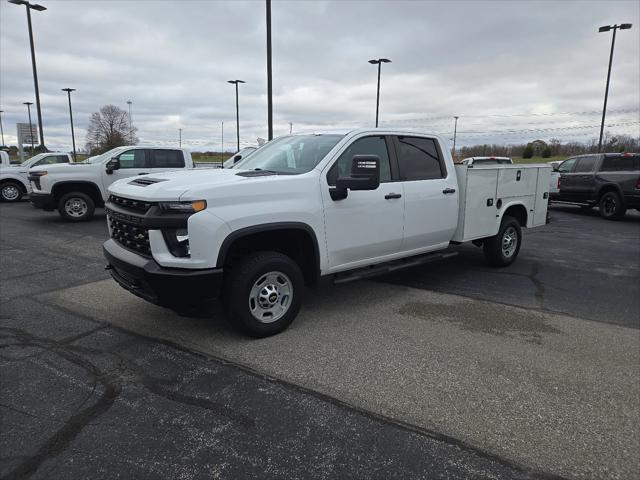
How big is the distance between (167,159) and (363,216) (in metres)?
9.09

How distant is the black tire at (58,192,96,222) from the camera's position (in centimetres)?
1141

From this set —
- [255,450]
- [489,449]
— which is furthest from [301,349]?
[489,449]

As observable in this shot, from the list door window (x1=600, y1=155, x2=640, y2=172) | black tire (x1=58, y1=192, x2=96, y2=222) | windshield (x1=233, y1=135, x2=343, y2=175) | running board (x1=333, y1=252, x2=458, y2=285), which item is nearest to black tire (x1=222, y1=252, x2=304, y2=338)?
running board (x1=333, y1=252, x2=458, y2=285)

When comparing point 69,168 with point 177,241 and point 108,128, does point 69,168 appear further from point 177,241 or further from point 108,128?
point 108,128

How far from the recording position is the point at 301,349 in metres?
4.00

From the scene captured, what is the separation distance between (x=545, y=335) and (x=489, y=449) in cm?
221

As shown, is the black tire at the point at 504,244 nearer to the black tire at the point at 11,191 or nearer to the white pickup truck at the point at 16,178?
the white pickup truck at the point at 16,178

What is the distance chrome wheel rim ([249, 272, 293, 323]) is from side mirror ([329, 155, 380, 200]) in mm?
1050

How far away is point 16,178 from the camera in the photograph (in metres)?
16.4

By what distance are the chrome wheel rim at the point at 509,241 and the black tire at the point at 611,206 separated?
8.28m

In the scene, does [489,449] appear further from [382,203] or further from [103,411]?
[382,203]

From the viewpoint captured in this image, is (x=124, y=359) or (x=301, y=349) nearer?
(x=124, y=359)

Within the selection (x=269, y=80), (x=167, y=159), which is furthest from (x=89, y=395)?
(x=269, y=80)

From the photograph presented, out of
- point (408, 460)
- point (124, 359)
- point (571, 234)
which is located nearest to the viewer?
point (408, 460)
